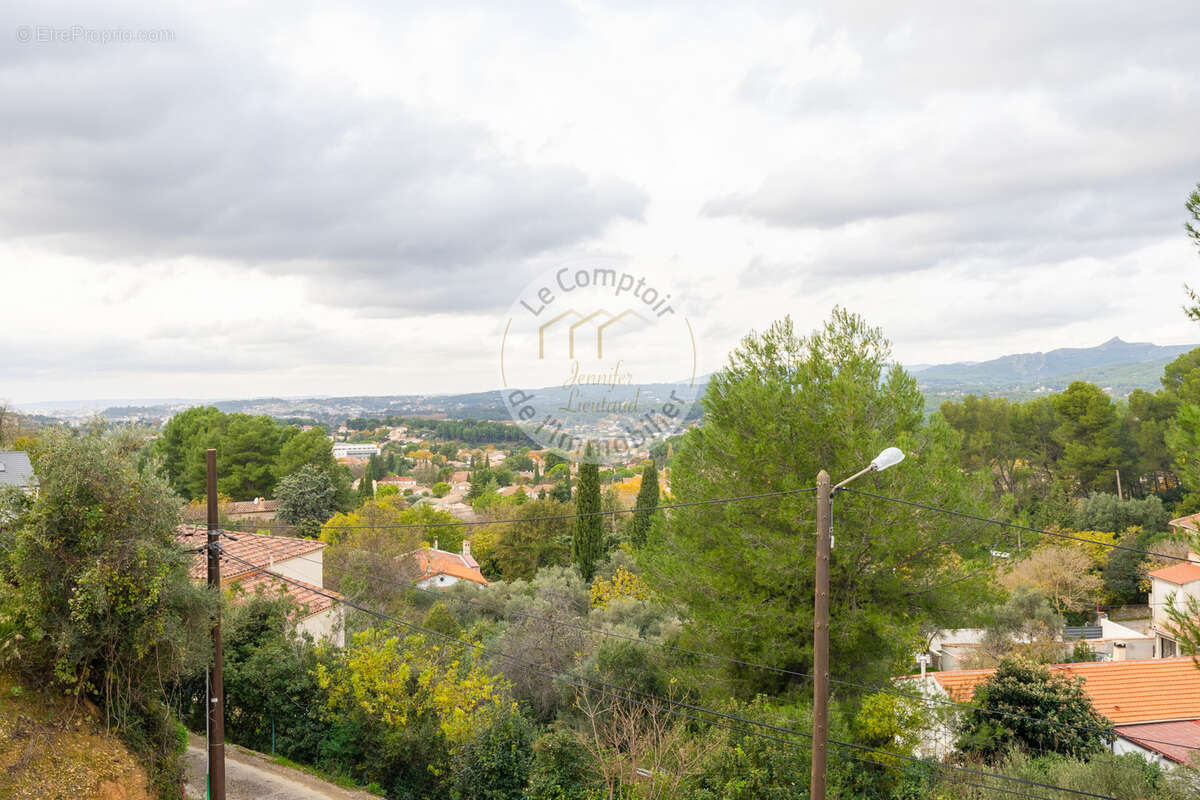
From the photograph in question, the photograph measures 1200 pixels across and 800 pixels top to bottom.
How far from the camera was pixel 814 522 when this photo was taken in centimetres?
1112

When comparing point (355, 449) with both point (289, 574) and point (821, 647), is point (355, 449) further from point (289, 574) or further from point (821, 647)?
point (821, 647)

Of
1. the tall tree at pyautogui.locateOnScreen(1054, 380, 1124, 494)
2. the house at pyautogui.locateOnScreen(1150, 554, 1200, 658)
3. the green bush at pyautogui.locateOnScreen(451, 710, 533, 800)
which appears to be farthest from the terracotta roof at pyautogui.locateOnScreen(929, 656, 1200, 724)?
the tall tree at pyautogui.locateOnScreen(1054, 380, 1124, 494)

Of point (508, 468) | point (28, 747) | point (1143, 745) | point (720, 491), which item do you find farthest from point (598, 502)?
point (508, 468)

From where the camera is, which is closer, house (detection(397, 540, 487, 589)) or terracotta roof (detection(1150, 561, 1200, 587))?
terracotta roof (detection(1150, 561, 1200, 587))

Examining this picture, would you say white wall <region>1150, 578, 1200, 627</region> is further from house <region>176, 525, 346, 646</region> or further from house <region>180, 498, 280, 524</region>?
house <region>180, 498, 280, 524</region>

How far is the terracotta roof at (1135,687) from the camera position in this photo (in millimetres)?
13938

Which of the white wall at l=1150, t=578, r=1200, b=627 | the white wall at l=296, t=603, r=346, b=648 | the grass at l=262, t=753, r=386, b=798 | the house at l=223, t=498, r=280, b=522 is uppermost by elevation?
the white wall at l=296, t=603, r=346, b=648

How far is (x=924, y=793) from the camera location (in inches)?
388

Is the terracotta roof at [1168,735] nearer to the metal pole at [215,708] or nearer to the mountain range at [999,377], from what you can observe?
the metal pole at [215,708]

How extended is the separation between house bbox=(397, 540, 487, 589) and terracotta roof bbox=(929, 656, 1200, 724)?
17.7m

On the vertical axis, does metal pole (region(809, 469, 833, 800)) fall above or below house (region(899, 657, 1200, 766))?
above

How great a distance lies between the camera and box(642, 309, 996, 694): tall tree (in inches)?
445

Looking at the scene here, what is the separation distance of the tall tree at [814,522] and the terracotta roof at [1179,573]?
57.5ft

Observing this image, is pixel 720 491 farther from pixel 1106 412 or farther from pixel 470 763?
pixel 1106 412
